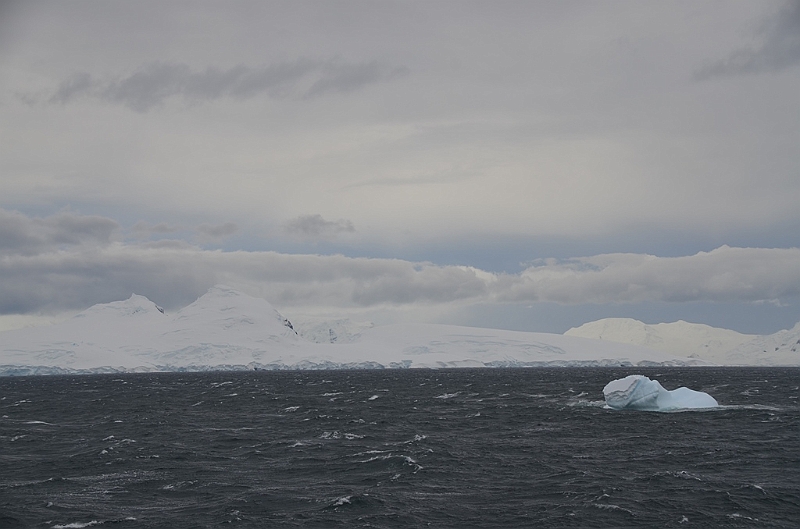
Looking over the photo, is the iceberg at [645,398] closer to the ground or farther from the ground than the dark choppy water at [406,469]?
farther from the ground

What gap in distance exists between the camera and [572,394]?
113 metres

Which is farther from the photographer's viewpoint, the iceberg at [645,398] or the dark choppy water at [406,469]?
the iceberg at [645,398]

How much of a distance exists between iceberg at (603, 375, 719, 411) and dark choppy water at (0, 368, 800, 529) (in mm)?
3935

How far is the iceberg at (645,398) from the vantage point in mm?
82812

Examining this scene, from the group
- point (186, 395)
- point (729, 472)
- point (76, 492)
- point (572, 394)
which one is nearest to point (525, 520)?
point (729, 472)

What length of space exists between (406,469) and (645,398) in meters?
46.1

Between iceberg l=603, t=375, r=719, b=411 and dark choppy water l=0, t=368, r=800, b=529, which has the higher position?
iceberg l=603, t=375, r=719, b=411

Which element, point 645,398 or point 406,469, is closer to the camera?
point 406,469

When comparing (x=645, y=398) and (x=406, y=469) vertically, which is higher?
(x=645, y=398)

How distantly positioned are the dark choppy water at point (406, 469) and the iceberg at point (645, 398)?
155 inches

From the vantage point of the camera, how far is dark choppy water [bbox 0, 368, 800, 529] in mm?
36062

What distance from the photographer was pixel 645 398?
8281 cm

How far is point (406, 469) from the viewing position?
156 ft

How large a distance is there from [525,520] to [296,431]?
3671 cm
